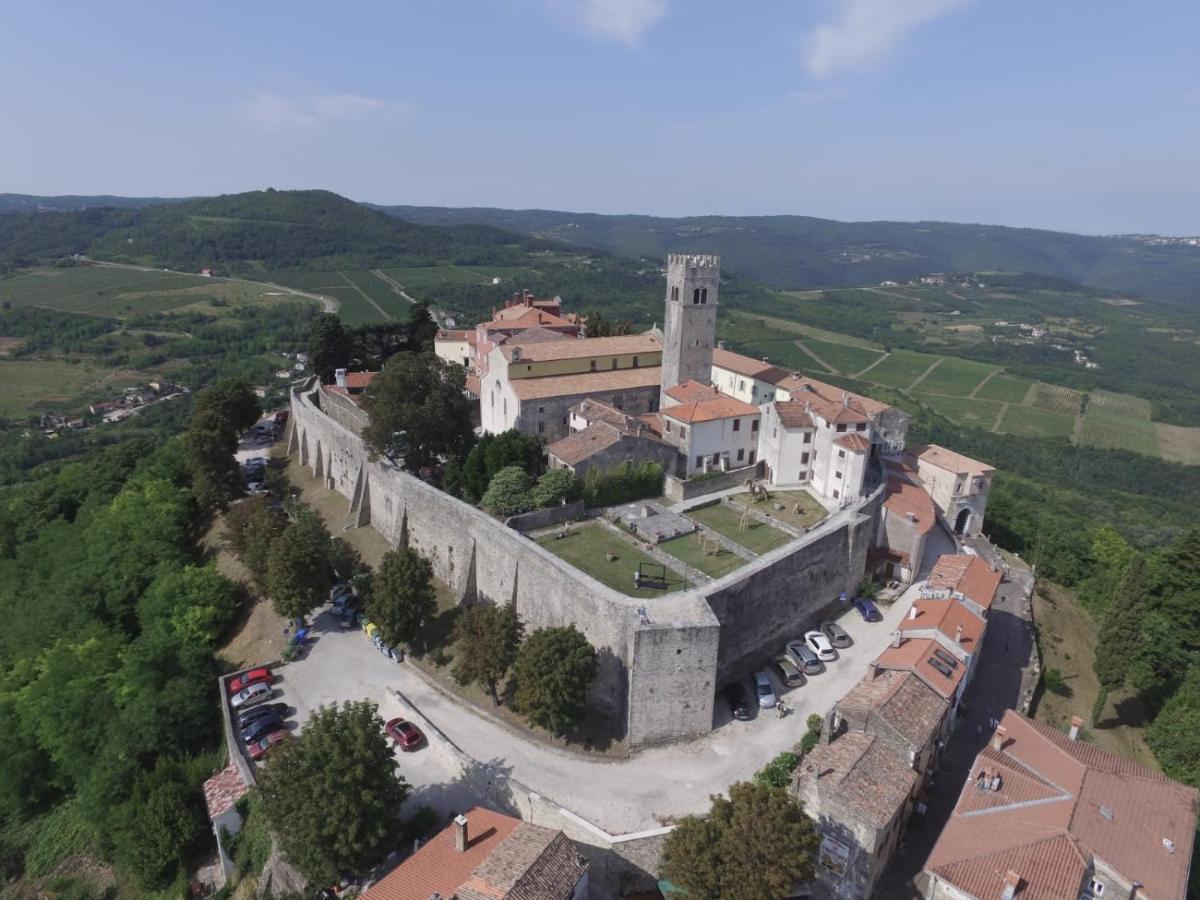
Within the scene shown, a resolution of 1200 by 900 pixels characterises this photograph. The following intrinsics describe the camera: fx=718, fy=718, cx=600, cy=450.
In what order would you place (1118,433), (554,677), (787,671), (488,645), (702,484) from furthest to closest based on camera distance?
(1118,433), (702,484), (787,671), (488,645), (554,677)

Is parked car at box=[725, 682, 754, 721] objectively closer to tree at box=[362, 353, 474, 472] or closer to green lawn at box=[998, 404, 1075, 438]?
tree at box=[362, 353, 474, 472]

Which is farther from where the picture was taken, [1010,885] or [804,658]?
[804,658]

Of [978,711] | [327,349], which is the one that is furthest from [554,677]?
[327,349]

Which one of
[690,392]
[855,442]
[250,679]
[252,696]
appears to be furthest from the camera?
[690,392]

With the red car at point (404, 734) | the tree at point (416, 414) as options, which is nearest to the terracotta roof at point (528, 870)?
the red car at point (404, 734)

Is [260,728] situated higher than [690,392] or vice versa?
[690,392]

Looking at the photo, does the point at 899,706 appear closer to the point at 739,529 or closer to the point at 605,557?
the point at 739,529

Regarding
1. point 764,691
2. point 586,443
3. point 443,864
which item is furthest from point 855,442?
point 443,864

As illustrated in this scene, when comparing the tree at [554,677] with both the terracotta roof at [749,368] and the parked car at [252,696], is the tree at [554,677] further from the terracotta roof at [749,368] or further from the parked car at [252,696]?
the terracotta roof at [749,368]

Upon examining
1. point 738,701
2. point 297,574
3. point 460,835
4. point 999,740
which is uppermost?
point 999,740
